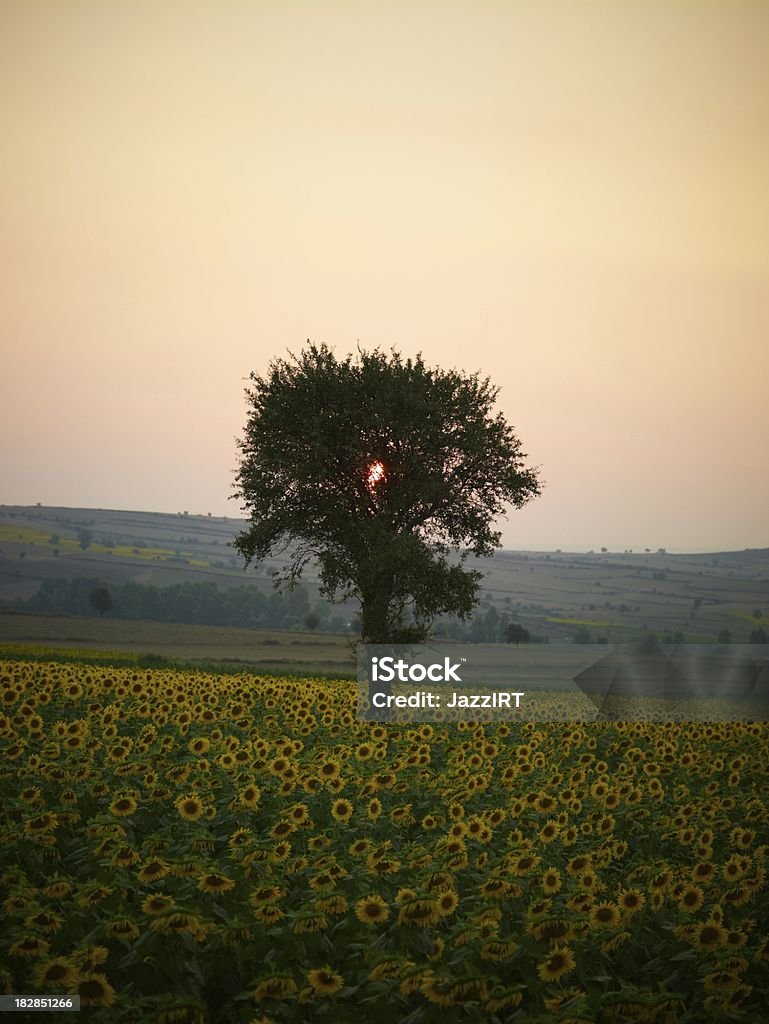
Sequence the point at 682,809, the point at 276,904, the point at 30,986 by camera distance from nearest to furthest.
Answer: the point at 30,986 → the point at 276,904 → the point at 682,809

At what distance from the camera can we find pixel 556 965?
7555 mm

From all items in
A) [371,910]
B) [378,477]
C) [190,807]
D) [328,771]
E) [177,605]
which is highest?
[378,477]

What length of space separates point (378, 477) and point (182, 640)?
53838 mm

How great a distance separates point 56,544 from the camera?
145125 mm

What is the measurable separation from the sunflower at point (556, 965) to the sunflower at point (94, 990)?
10.7 ft

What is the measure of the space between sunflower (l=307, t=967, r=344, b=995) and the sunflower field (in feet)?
0.05

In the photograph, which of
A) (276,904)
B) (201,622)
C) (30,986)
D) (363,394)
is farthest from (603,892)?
(201,622)

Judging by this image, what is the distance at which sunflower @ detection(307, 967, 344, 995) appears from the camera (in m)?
7.03

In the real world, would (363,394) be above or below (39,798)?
above

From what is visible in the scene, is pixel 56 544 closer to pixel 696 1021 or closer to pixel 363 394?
pixel 363 394

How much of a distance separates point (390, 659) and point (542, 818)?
17942 millimetres

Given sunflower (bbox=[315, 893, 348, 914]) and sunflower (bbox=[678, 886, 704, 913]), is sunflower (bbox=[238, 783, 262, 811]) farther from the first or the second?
sunflower (bbox=[678, 886, 704, 913])

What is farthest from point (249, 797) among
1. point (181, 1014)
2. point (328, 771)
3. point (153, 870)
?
point (181, 1014)

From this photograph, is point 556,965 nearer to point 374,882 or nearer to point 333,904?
point 333,904
